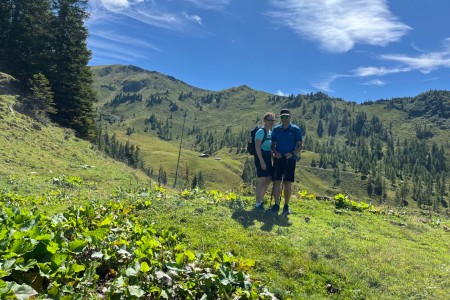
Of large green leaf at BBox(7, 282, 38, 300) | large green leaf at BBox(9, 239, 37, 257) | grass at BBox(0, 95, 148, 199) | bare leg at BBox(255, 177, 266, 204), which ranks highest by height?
bare leg at BBox(255, 177, 266, 204)

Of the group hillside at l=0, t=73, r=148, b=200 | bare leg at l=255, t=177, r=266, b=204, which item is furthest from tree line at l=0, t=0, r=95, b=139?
bare leg at l=255, t=177, r=266, b=204

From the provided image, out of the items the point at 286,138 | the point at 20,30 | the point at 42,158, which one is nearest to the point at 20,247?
the point at 286,138

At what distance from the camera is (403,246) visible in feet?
35.5

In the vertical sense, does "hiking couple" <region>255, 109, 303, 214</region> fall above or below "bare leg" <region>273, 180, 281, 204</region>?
above

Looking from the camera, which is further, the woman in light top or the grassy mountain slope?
the woman in light top

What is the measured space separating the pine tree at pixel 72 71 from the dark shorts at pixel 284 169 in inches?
1388

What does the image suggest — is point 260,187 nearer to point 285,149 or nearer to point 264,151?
point 264,151

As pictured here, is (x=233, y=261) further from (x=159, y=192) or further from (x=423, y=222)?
(x=423, y=222)

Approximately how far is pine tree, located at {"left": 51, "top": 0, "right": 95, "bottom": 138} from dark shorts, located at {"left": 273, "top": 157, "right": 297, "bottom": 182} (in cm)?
3526

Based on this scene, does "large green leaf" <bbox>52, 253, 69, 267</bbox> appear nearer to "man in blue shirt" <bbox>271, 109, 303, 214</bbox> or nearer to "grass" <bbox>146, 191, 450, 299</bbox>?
"grass" <bbox>146, 191, 450, 299</bbox>

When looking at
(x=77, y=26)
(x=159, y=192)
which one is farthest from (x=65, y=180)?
(x=77, y=26)

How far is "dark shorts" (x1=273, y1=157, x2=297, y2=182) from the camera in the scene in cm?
1212

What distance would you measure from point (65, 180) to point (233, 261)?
1445 centimetres

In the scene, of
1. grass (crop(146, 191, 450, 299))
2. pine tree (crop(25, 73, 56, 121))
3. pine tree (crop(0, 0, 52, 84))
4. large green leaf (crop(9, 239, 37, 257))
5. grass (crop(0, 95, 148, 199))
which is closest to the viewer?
large green leaf (crop(9, 239, 37, 257))
